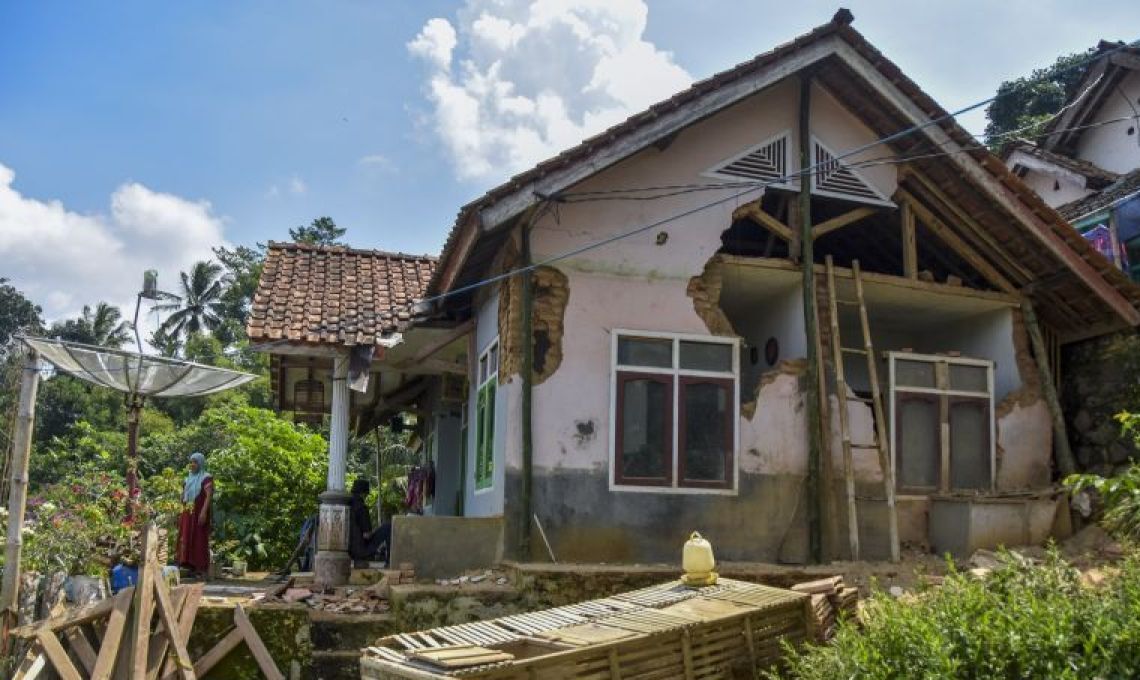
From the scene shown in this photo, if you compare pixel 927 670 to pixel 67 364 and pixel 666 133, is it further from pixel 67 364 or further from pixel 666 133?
pixel 67 364

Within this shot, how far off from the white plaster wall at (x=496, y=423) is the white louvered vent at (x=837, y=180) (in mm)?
3947

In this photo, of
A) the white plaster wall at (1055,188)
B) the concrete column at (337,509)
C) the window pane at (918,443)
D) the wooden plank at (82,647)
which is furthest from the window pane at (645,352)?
the white plaster wall at (1055,188)

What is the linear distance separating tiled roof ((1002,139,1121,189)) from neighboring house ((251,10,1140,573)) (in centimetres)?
539

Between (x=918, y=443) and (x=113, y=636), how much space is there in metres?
8.52

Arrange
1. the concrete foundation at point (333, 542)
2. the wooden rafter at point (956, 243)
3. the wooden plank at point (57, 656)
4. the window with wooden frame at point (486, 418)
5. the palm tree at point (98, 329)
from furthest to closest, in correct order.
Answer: the palm tree at point (98, 329) < the wooden rafter at point (956, 243) < the window with wooden frame at point (486, 418) < the concrete foundation at point (333, 542) < the wooden plank at point (57, 656)

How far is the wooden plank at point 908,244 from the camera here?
11898mm

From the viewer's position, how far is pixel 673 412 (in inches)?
421

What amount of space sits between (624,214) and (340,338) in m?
3.35

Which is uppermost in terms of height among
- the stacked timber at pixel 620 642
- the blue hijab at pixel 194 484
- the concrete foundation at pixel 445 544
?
the blue hijab at pixel 194 484

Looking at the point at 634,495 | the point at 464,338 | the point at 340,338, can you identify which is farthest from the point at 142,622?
the point at 464,338

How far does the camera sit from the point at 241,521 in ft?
61.3

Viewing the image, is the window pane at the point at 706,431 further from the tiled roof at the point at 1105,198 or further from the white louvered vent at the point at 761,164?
the tiled roof at the point at 1105,198

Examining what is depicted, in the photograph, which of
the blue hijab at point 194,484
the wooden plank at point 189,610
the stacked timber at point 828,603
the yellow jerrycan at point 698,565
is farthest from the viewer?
the blue hijab at point 194,484

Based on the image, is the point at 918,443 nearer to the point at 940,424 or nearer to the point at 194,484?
the point at 940,424
